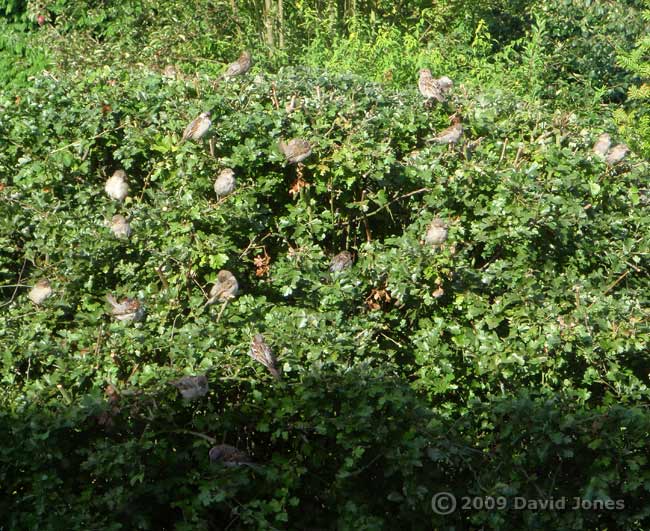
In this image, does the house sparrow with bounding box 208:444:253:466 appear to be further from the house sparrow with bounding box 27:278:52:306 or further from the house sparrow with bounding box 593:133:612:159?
the house sparrow with bounding box 593:133:612:159

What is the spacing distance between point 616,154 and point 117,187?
2.00 meters

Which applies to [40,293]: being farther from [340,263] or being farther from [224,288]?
[340,263]

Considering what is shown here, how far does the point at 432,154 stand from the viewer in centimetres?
393

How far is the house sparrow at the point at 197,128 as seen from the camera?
3654 millimetres

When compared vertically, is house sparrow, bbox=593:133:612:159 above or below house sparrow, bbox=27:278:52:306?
above

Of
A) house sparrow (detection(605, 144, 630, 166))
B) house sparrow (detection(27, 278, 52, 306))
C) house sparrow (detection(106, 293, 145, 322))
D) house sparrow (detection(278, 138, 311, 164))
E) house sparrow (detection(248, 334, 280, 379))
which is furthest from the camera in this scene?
house sparrow (detection(605, 144, 630, 166))

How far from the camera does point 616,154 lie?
396cm

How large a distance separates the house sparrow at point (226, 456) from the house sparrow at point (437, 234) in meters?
1.09

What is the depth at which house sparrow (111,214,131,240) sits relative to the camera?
359 centimetres

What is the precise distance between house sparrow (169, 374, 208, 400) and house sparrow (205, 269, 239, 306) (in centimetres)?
48

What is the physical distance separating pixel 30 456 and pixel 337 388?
0.97 metres

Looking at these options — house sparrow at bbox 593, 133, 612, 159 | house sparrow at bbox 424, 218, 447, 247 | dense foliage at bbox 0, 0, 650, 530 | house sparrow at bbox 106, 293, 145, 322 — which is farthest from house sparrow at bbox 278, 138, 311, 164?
house sparrow at bbox 593, 133, 612, 159

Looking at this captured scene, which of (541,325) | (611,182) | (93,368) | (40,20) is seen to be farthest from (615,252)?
(40,20)

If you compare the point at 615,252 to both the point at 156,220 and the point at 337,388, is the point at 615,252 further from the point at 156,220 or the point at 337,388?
the point at 156,220
